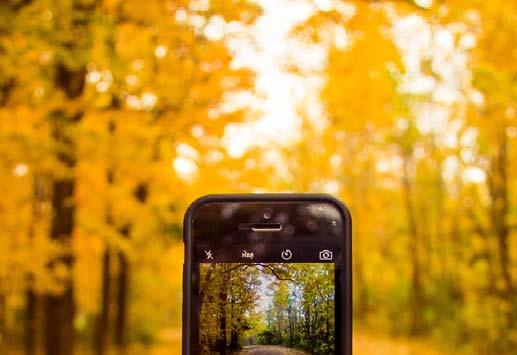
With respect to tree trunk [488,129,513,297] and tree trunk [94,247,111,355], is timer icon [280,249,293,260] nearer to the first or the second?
tree trunk [488,129,513,297]

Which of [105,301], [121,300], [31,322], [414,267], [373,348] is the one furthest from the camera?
[414,267]

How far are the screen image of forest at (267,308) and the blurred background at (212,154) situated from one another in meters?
5.04

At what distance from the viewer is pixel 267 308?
2.78m

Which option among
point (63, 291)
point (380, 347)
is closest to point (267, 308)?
point (63, 291)

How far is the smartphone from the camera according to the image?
273 centimetres

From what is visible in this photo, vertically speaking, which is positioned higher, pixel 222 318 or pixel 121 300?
pixel 222 318

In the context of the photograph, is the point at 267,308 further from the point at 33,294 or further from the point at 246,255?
the point at 33,294

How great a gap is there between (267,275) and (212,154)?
11.9m

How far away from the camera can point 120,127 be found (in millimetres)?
10891

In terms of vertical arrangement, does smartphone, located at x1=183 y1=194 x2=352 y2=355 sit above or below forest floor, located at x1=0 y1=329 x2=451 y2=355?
above

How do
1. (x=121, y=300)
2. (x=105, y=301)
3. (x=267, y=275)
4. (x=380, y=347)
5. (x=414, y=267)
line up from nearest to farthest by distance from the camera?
(x=267, y=275)
(x=105, y=301)
(x=121, y=300)
(x=380, y=347)
(x=414, y=267)

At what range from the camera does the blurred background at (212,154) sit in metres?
9.74

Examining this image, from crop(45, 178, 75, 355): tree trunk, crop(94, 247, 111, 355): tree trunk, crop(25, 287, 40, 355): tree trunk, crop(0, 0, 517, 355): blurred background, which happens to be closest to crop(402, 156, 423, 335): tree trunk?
crop(0, 0, 517, 355): blurred background

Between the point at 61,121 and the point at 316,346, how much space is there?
7.71 meters
